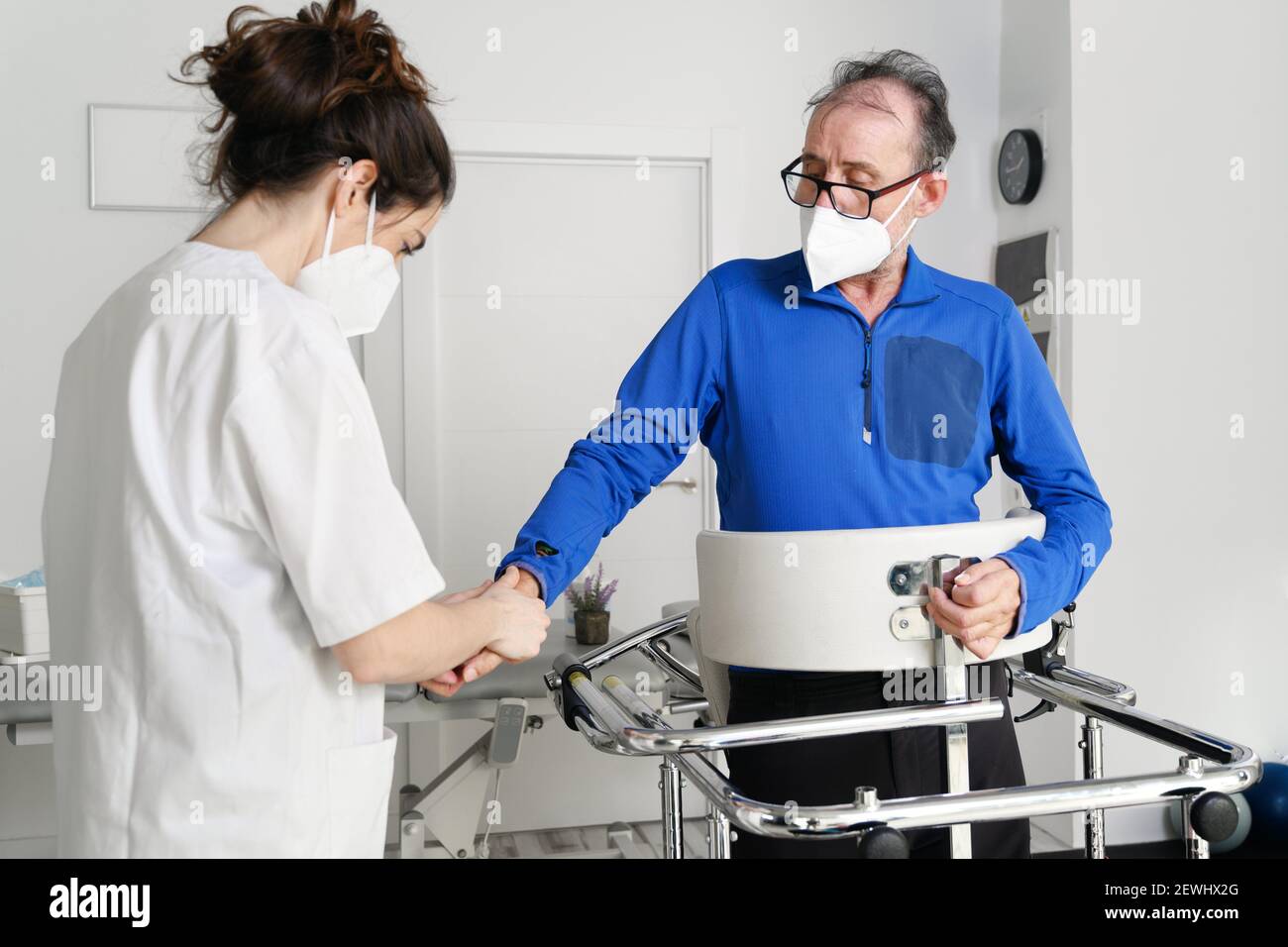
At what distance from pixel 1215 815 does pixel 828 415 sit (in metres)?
0.75

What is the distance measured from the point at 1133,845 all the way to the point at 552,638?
1.98 meters

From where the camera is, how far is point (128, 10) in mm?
3689

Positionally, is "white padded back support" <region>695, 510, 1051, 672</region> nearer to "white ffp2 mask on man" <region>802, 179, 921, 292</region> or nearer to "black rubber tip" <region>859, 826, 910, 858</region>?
"black rubber tip" <region>859, 826, 910, 858</region>

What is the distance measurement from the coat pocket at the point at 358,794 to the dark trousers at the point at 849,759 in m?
0.61

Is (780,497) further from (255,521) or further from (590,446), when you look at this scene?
(255,521)

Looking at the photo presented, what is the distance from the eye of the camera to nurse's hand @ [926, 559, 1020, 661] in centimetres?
122

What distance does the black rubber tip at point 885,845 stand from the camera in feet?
3.46

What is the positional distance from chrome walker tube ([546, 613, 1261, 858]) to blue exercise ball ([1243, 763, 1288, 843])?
2504 mm

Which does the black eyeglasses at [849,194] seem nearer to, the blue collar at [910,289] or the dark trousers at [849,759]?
the blue collar at [910,289]

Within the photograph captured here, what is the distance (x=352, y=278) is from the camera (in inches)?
51.1

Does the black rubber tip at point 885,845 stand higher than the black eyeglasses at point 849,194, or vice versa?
the black eyeglasses at point 849,194
